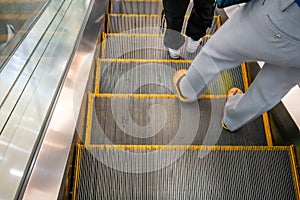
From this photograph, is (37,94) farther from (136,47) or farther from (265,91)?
(136,47)

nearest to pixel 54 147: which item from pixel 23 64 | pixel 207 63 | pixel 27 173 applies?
pixel 27 173

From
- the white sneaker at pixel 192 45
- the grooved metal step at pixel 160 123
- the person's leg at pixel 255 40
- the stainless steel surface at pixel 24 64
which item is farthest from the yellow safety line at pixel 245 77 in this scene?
the stainless steel surface at pixel 24 64

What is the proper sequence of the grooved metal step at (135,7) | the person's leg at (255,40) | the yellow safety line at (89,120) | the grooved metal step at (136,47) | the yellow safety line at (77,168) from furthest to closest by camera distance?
the grooved metal step at (135,7) < the grooved metal step at (136,47) < the yellow safety line at (89,120) < the yellow safety line at (77,168) < the person's leg at (255,40)

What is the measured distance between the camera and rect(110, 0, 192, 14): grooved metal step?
9.97ft

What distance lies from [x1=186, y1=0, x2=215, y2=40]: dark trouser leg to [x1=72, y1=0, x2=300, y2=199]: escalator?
0.85 ft

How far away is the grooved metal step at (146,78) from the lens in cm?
210

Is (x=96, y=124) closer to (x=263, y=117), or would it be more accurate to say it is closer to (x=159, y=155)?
(x=159, y=155)

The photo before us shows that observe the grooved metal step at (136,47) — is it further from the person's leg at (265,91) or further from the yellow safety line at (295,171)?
the yellow safety line at (295,171)

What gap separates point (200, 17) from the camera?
1944 mm

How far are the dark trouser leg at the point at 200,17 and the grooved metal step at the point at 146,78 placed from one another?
0.85ft

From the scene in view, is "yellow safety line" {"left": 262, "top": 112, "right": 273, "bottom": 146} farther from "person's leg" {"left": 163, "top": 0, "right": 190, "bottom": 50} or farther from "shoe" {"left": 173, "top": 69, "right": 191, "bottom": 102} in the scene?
"person's leg" {"left": 163, "top": 0, "right": 190, "bottom": 50}

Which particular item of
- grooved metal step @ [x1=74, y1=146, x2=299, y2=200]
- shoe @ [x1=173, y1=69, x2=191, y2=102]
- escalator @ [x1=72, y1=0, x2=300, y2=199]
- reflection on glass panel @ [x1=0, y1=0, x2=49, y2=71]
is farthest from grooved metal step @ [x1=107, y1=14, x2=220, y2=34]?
grooved metal step @ [x1=74, y1=146, x2=299, y2=200]

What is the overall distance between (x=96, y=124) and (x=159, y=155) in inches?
19.5

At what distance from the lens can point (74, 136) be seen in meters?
1.52
